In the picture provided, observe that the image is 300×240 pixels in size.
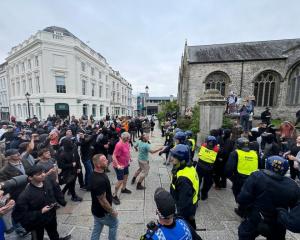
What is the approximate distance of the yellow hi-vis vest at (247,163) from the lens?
132 inches

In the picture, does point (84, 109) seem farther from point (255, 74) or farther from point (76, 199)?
point (255, 74)

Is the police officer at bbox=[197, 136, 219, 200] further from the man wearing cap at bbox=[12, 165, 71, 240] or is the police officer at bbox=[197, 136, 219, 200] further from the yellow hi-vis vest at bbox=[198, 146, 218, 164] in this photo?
the man wearing cap at bbox=[12, 165, 71, 240]

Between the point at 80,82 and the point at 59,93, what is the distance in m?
3.39

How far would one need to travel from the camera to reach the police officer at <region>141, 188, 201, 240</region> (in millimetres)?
1420

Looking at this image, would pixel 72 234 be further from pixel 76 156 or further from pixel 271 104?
pixel 271 104

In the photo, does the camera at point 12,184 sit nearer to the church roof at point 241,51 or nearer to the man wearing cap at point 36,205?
the man wearing cap at point 36,205

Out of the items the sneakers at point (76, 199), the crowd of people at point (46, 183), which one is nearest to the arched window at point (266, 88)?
the crowd of people at point (46, 183)

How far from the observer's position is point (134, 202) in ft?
13.9

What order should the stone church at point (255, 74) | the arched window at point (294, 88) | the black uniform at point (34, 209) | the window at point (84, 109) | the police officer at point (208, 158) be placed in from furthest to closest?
1. the window at point (84, 109)
2. the stone church at point (255, 74)
3. the arched window at point (294, 88)
4. the police officer at point (208, 158)
5. the black uniform at point (34, 209)

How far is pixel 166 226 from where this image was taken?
1.50m

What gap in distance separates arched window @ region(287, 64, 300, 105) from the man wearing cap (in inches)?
901

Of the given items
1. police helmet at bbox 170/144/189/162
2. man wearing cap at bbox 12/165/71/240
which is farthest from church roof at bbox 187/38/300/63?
man wearing cap at bbox 12/165/71/240

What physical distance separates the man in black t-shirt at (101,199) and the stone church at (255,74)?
20.0 metres

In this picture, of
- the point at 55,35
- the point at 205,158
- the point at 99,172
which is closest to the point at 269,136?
the point at 205,158
